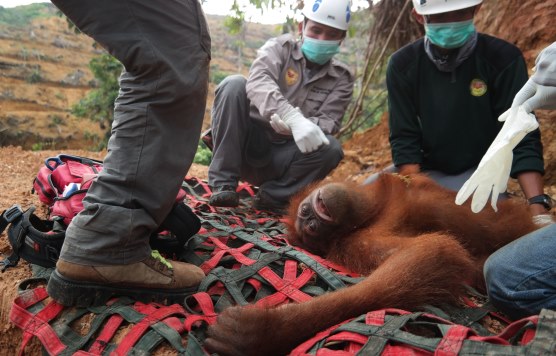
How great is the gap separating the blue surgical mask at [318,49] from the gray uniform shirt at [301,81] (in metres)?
0.07

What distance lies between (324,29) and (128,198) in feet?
7.30

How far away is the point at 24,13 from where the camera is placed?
26688mm

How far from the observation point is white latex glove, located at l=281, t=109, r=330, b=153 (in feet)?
9.53

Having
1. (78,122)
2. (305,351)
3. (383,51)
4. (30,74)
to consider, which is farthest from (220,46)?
(305,351)

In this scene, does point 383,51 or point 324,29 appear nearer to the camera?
point 324,29

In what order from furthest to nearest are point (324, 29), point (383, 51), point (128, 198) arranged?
point (383, 51), point (324, 29), point (128, 198)

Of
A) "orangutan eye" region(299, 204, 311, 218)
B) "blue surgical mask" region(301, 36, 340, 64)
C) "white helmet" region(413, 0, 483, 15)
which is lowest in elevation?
"orangutan eye" region(299, 204, 311, 218)

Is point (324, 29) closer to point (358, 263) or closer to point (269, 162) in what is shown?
point (269, 162)

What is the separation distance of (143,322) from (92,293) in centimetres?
24

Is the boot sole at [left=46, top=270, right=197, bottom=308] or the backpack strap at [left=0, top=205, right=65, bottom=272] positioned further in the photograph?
the backpack strap at [left=0, top=205, right=65, bottom=272]

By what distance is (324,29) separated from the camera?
3.33 metres

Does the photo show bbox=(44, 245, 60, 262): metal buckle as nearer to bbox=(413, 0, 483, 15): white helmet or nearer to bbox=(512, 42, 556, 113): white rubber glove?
bbox=(512, 42, 556, 113): white rubber glove

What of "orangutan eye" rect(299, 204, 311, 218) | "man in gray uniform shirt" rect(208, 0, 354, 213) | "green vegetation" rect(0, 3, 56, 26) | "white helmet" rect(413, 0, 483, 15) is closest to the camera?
"orangutan eye" rect(299, 204, 311, 218)

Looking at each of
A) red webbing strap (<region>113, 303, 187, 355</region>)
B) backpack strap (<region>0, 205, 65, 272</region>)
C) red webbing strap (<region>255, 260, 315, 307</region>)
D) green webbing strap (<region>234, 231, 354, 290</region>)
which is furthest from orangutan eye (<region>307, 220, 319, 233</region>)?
backpack strap (<region>0, 205, 65, 272</region>)
